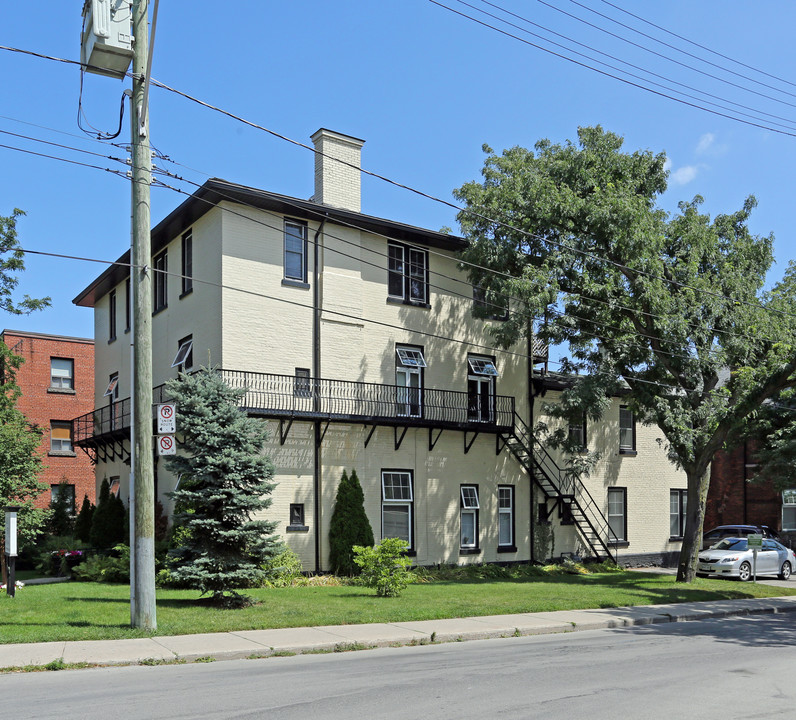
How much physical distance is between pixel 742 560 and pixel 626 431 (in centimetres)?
745

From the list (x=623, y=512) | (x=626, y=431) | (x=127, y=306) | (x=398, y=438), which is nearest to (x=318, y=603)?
(x=398, y=438)

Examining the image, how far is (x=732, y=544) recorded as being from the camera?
27.8m

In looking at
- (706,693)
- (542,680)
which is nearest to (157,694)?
(542,680)

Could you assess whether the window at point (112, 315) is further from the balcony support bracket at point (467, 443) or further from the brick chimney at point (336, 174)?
the balcony support bracket at point (467, 443)

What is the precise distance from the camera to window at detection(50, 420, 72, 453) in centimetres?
3869

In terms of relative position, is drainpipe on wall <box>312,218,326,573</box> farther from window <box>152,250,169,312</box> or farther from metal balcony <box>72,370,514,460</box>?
window <box>152,250,169,312</box>

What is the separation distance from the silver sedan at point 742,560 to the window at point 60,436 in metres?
28.3

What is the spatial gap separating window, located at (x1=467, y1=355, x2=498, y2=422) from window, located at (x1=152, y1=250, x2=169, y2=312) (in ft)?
34.2

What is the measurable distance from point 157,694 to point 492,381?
2033 cm

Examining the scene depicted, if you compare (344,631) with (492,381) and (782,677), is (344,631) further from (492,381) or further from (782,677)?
(492,381)

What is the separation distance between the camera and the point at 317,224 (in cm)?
2456

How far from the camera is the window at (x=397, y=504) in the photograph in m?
25.0

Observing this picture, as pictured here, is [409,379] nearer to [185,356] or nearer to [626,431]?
[185,356]

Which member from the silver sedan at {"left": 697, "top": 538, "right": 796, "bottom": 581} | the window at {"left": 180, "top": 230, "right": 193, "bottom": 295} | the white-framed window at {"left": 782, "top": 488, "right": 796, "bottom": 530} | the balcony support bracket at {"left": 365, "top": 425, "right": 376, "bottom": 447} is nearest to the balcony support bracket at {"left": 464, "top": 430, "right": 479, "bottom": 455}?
the balcony support bracket at {"left": 365, "top": 425, "right": 376, "bottom": 447}
